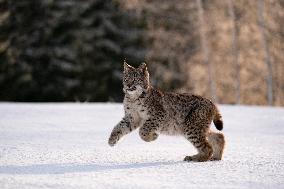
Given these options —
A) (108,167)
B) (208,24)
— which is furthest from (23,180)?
(208,24)

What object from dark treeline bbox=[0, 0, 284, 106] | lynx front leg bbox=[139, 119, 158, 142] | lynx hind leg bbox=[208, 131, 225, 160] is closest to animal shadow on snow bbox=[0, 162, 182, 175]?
lynx front leg bbox=[139, 119, 158, 142]

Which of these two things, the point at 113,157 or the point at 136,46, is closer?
the point at 113,157

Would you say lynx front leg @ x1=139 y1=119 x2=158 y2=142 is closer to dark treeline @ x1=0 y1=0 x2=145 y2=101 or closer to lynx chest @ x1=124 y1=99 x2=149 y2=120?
lynx chest @ x1=124 y1=99 x2=149 y2=120

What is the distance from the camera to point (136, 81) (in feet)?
27.3

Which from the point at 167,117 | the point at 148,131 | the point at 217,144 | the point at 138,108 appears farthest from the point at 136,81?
the point at 217,144

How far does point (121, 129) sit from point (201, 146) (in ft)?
3.11

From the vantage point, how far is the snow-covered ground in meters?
6.18

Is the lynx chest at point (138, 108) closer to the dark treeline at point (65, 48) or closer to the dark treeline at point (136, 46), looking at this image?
the dark treeline at point (136, 46)

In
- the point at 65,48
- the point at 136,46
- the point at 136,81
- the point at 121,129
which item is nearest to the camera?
the point at 121,129

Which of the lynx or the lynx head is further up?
the lynx head

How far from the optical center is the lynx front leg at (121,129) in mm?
8008

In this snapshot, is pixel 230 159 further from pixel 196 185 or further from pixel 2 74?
pixel 2 74

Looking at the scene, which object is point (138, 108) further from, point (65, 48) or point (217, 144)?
point (65, 48)

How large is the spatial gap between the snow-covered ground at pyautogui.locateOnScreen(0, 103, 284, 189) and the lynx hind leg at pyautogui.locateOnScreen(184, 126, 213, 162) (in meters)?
0.22
